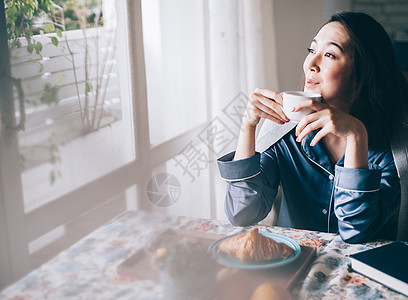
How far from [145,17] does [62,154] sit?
516 millimetres

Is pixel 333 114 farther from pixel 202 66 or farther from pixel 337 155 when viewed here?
pixel 202 66

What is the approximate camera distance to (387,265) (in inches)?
25.3

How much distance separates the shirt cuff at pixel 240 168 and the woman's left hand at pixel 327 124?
0.47 feet

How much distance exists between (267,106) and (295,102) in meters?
0.11

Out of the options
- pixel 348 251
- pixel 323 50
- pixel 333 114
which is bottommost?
pixel 348 251

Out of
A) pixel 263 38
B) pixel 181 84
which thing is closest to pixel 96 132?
pixel 181 84

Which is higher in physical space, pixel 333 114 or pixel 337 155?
pixel 333 114

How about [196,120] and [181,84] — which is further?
[196,120]

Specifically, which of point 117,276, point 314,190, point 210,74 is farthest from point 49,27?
point 210,74

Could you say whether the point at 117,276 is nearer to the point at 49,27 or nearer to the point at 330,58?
the point at 49,27

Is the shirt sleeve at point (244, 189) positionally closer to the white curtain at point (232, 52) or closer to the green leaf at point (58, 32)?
the green leaf at point (58, 32)

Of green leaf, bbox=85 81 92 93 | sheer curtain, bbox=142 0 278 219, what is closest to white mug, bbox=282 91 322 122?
green leaf, bbox=85 81 92 93

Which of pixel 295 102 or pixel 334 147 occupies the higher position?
pixel 295 102

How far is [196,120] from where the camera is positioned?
5.50 ft
